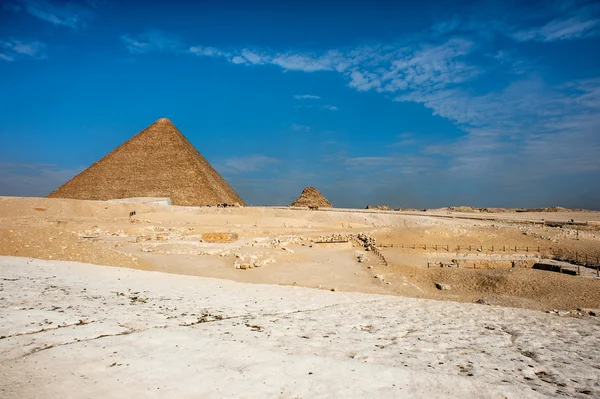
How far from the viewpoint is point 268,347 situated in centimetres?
406

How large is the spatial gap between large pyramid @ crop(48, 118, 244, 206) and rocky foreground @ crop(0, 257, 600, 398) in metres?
46.1

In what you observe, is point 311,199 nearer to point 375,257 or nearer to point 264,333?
point 375,257

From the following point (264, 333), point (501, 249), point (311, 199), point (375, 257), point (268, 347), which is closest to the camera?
point (268, 347)

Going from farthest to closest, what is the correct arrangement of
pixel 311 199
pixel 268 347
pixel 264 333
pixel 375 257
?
pixel 311 199 < pixel 375 257 < pixel 264 333 < pixel 268 347

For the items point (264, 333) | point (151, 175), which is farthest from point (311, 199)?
point (264, 333)

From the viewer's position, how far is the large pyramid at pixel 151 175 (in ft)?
170

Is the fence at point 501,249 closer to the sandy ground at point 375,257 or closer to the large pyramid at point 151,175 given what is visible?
the sandy ground at point 375,257

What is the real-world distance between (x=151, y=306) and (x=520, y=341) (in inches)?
218

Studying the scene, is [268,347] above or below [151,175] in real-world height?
below

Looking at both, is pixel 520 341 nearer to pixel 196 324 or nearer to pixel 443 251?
pixel 196 324

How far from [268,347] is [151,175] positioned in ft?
180

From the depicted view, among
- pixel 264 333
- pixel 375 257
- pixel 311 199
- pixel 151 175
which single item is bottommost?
pixel 375 257

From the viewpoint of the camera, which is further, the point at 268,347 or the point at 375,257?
the point at 375,257

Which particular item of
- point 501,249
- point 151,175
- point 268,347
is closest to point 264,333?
point 268,347
